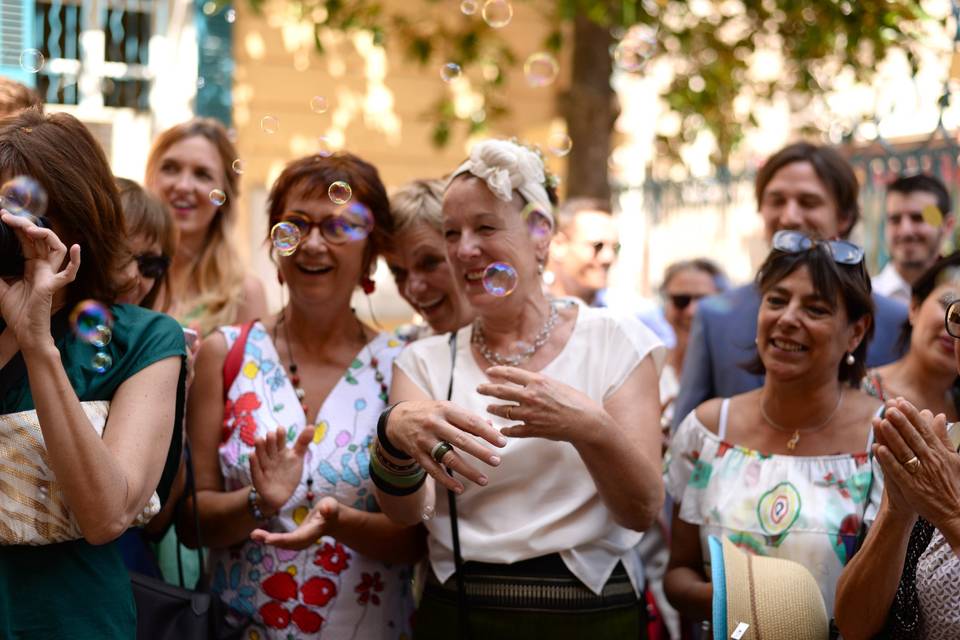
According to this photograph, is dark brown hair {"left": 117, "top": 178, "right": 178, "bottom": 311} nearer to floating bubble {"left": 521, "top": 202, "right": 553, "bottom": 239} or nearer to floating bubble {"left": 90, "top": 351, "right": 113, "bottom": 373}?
floating bubble {"left": 90, "top": 351, "right": 113, "bottom": 373}

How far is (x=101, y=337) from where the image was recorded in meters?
2.31

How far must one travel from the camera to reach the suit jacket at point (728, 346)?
3.66 metres

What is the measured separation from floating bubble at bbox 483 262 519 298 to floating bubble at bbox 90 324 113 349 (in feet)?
3.19

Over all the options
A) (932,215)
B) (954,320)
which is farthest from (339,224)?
(932,215)

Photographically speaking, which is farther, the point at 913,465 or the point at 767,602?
the point at 767,602

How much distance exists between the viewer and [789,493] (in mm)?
2838

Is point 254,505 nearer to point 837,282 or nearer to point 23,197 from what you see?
point 23,197

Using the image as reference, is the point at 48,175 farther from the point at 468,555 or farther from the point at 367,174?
the point at 468,555

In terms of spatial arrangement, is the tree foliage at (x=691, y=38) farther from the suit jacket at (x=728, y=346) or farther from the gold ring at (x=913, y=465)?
the gold ring at (x=913, y=465)

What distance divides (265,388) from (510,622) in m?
0.92

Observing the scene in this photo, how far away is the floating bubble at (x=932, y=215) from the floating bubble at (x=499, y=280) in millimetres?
2930

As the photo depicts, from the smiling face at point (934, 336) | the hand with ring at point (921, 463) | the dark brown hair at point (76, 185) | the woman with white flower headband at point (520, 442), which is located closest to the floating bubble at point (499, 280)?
the woman with white flower headband at point (520, 442)

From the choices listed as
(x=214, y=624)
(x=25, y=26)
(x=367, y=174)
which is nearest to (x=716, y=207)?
(x=25, y=26)

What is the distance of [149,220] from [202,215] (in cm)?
94
